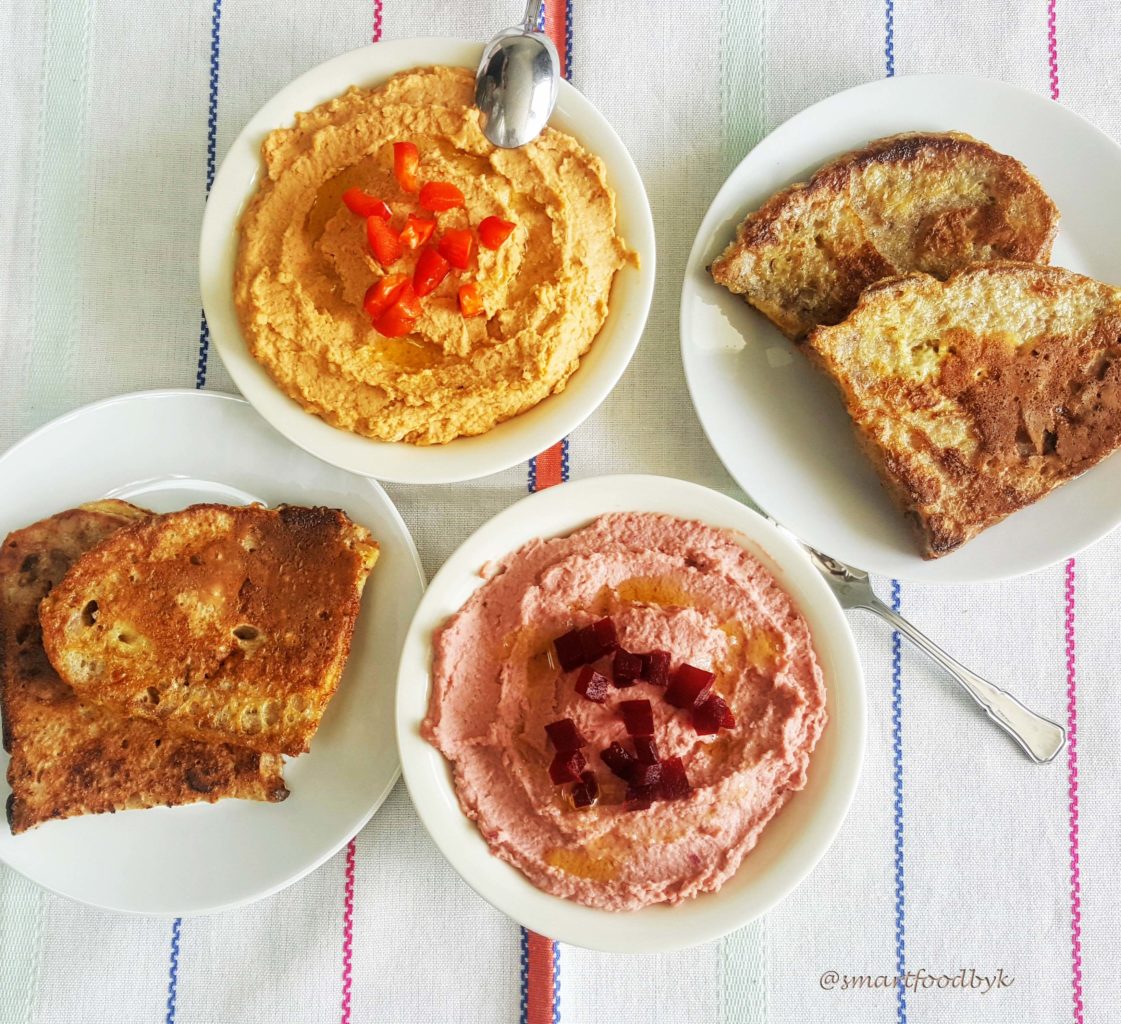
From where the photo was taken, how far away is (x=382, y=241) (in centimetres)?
249

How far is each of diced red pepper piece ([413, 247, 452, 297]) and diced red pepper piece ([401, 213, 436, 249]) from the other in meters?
0.04

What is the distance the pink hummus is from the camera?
8.15 ft

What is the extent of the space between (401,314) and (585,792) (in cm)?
138

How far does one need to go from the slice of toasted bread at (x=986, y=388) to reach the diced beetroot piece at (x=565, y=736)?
123 cm

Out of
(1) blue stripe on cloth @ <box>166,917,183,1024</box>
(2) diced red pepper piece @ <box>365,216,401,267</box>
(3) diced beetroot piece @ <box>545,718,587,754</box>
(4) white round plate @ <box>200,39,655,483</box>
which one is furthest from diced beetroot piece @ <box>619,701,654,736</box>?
(1) blue stripe on cloth @ <box>166,917,183,1024</box>

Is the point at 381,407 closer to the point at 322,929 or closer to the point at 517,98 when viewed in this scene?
the point at 517,98

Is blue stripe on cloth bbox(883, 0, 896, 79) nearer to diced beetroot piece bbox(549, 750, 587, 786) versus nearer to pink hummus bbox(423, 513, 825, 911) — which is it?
pink hummus bbox(423, 513, 825, 911)

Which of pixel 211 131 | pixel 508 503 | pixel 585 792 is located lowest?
pixel 585 792

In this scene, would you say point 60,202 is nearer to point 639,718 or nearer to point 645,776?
point 639,718

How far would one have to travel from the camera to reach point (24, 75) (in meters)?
3.11

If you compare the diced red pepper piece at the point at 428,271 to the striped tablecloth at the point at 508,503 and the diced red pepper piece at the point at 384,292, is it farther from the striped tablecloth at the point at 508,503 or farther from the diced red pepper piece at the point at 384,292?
the striped tablecloth at the point at 508,503

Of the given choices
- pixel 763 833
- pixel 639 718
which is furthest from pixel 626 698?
pixel 763 833

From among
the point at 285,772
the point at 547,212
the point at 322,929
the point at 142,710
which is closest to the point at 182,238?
the point at 547,212

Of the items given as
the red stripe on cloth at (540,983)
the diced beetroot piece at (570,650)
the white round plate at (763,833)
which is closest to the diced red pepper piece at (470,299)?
the white round plate at (763,833)
